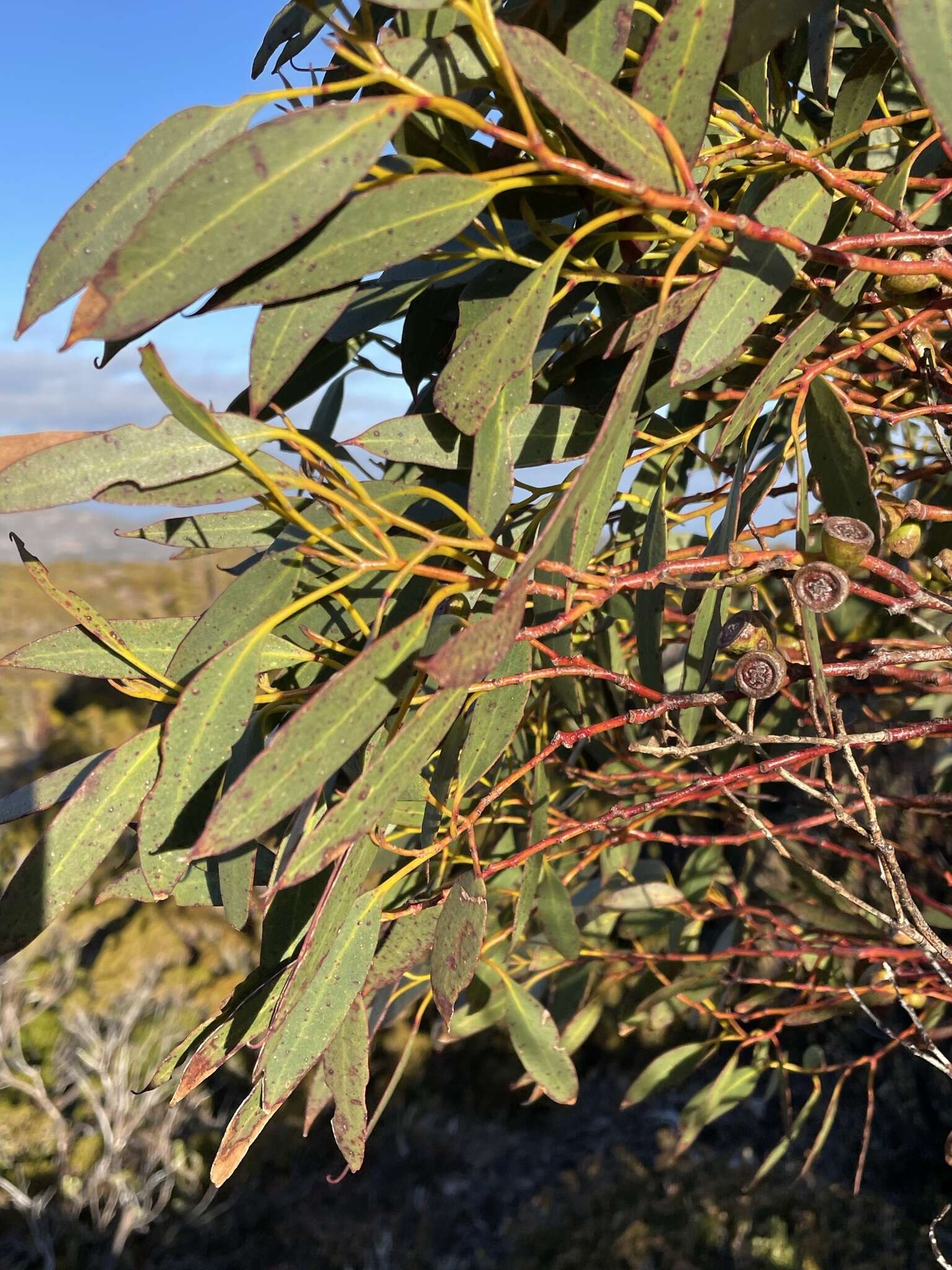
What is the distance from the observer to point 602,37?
483mm

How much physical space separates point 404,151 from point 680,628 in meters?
0.70

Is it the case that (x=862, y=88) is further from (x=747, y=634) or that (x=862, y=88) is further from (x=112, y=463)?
(x=112, y=463)

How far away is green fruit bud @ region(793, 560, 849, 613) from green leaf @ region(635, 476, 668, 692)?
87mm

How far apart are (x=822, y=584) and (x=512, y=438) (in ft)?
0.64

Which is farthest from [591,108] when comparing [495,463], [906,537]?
[906,537]

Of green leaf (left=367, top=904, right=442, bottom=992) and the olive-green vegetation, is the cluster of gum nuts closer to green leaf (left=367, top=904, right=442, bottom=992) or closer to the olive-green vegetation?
the olive-green vegetation

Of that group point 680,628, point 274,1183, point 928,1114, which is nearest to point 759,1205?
point 928,1114

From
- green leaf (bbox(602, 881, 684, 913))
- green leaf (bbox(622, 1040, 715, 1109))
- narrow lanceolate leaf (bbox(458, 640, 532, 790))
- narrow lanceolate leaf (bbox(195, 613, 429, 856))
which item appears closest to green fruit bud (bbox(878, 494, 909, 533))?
narrow lanceolate leaf (bbox(458, 640, 532, 790))

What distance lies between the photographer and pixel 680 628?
1.12 m

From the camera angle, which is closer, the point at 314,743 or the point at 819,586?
the point at 314,743

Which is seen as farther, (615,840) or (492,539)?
(615,840)

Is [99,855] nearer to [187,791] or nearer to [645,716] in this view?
[187,791]

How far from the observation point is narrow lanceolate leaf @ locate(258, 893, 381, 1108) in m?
0.53

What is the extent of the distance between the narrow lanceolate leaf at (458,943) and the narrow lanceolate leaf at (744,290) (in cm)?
32
